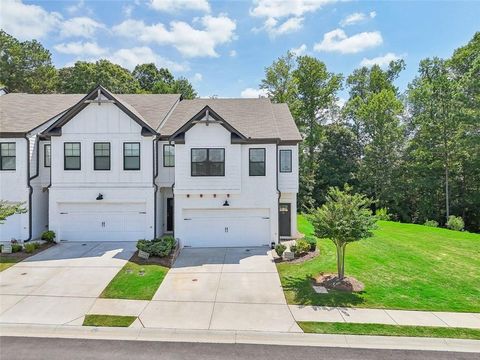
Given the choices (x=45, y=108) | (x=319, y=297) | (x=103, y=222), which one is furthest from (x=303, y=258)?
(x=45, y=108)

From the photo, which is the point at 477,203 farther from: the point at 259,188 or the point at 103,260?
the point at 103,260

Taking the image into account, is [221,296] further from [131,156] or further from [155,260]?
[131,156]

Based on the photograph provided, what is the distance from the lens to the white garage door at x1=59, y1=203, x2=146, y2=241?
17.2m

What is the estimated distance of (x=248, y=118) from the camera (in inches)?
756

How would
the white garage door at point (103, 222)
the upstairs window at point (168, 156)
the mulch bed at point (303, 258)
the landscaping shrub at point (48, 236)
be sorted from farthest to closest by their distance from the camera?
1. the upstairs window at point (168, 156)
2. the white garage door at point (103, 222)
3. the landscaping shrub at point (48, 236)
4. the mulch bed at point (303, 258)

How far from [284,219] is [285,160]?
144 inches

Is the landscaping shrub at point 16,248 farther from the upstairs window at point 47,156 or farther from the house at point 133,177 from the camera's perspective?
the upstairs window at point 47,156

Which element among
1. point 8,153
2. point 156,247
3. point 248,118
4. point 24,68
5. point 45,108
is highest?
point 24,68

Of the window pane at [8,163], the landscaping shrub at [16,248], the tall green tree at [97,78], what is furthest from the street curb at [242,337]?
the tall green tree at [97,78]

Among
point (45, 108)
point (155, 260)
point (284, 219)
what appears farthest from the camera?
point (45, 108)

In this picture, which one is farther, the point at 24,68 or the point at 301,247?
the point at 24,68

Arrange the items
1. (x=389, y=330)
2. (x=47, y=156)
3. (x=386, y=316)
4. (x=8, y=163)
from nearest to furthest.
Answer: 1. (x=389, y=330)
2. (x=386, y=316)
3. (x=8, y=163)
4. (x=47, y=156)

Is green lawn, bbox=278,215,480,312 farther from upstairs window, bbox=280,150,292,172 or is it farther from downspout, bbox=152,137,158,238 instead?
downspout, bbox=152,137,158,238

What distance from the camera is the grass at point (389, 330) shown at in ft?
28.0
